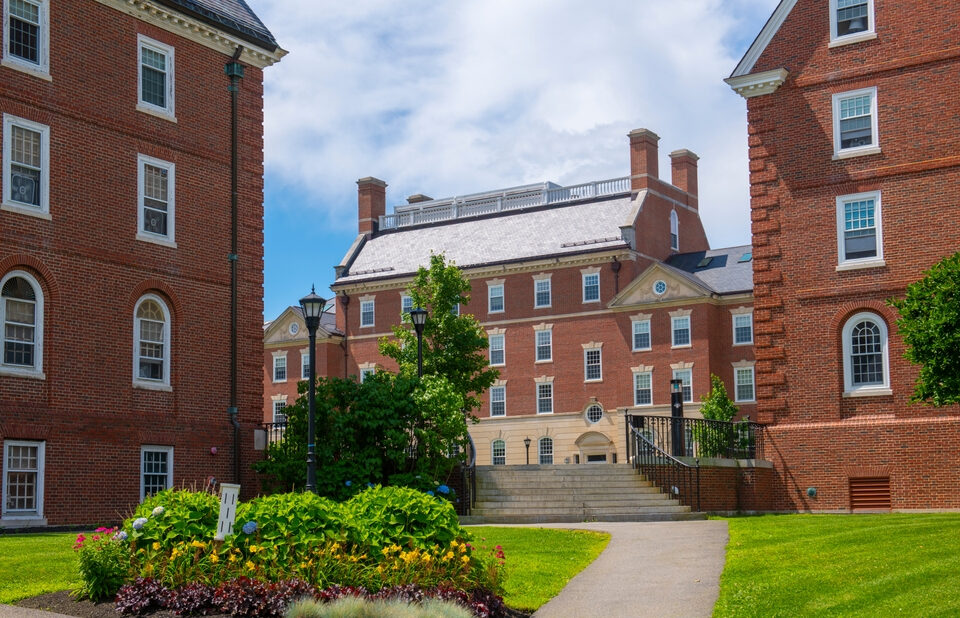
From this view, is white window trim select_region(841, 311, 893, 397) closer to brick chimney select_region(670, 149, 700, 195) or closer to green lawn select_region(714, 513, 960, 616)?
green lawn select_region(714, 513, 960, 616)

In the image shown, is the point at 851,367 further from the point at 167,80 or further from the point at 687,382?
the point at 687,382

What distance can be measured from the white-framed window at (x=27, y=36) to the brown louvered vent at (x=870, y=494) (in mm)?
20973

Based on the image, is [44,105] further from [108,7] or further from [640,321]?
[640,321]

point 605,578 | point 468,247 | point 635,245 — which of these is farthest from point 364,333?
point 605,578

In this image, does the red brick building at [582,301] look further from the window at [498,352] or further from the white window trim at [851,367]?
the white window trim at [851,367]

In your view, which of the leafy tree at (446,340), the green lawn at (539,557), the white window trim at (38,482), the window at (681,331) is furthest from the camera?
the window at (681,331)

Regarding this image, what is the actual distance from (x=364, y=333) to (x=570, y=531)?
165ft

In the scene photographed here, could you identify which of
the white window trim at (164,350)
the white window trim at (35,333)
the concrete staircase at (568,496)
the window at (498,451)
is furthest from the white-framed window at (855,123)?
the window at (498,451)

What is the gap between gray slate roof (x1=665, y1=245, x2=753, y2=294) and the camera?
62375 millimetres

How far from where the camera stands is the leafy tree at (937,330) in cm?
2358

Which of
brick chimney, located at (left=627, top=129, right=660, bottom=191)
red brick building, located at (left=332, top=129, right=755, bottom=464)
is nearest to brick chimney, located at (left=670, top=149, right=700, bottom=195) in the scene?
red brick building, located at (left=332, top=129, right=755, bottom=464)

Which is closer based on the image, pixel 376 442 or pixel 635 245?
pixel 376 442

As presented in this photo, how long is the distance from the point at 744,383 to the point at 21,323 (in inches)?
1705

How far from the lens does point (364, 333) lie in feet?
236
